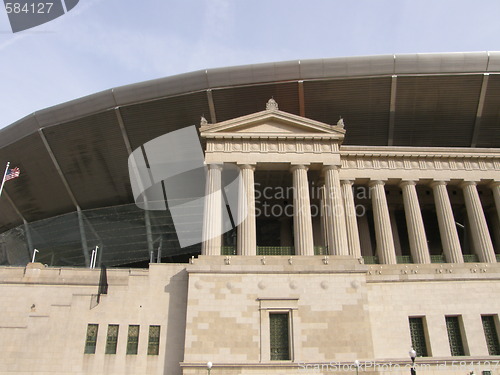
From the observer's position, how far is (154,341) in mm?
26281

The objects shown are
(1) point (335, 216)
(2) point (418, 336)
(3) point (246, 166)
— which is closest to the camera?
(2) point (418, 336)

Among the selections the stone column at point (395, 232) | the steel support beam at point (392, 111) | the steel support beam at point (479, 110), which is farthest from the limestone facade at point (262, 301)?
the steel support beam at point (479, 110)

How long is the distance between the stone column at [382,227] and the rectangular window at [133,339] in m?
17.7

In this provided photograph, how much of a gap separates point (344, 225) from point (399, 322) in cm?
714

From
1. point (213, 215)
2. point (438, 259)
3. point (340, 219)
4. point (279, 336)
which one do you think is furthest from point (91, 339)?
point (438, 259)

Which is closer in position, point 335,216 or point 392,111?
point 335,216

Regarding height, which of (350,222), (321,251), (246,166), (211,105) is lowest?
(321,251)

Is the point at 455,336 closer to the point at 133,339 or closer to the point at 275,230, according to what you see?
the point at 133,339

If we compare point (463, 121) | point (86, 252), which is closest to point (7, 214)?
point (86, 252)

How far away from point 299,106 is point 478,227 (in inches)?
706

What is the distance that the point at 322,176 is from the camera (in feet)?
111

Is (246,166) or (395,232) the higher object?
(246,166)

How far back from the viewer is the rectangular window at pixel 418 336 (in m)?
26.0

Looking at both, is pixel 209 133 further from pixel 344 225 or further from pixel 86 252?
pixel 86 252
